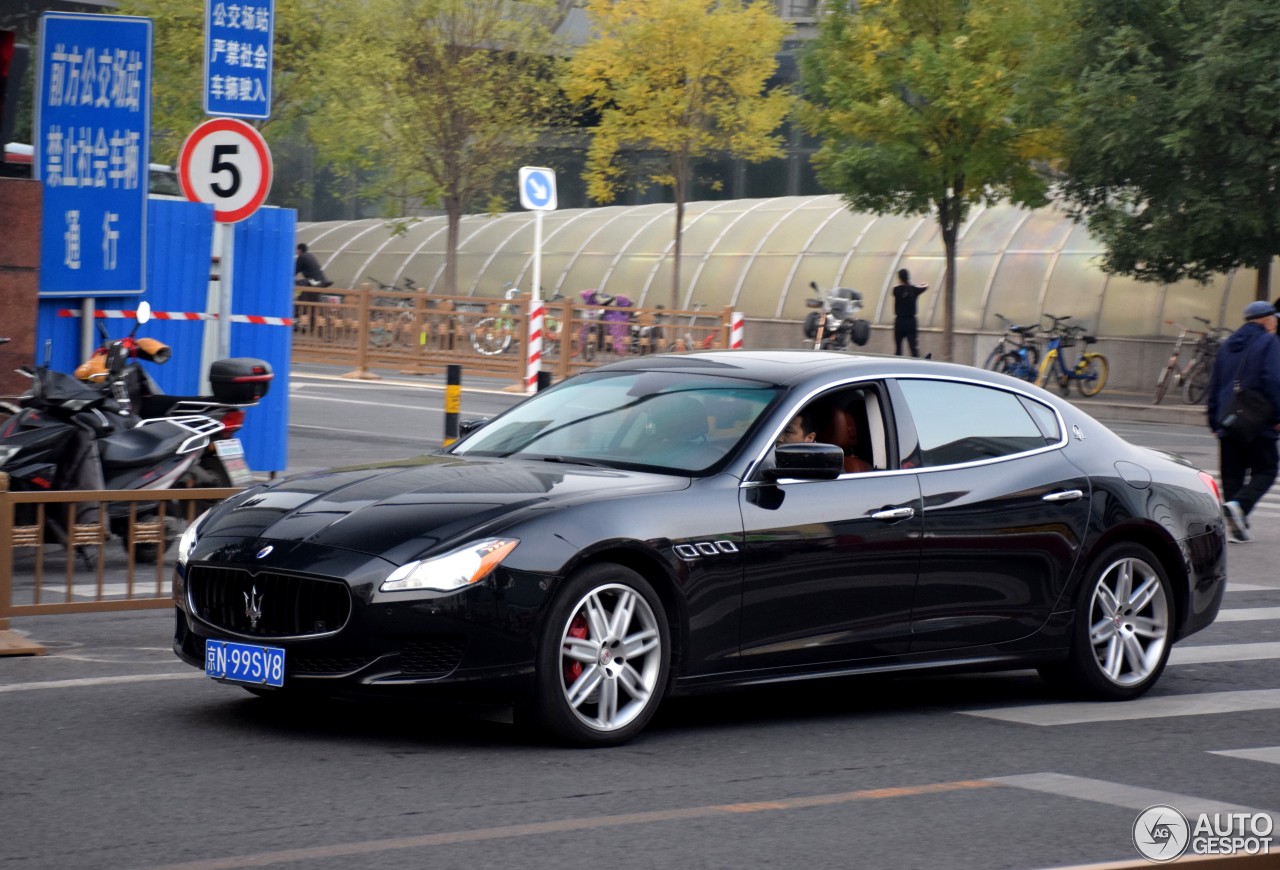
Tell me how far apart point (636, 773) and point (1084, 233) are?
32.6 meters

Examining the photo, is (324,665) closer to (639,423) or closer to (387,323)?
(639,423)

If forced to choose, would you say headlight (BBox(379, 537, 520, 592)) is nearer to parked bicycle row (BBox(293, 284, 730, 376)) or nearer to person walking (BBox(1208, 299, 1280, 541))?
person walking (BBox(1208, 299, 1280, 541))

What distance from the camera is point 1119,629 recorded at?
27.3 ft

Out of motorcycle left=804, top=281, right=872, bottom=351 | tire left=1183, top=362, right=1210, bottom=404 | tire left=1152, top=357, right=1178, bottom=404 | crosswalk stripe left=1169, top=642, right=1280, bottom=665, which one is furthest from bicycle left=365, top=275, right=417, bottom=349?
crosswalk stripe left=1169, top=642, right=1280, bottom=665

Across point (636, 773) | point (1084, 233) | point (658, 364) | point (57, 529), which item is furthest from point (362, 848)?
point (1084, 233)

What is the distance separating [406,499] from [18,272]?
7612 millimetres

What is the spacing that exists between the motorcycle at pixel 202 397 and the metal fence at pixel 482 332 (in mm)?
19279

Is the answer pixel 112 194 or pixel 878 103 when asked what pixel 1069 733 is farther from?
pixel 878 103

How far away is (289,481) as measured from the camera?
23.8ft

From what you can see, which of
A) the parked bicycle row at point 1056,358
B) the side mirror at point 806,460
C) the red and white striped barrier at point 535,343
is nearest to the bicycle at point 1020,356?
the parked bicycle row at point 1056,358

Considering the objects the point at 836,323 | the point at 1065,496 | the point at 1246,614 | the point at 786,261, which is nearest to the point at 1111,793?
the point at 1065,496

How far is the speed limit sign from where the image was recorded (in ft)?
43.1

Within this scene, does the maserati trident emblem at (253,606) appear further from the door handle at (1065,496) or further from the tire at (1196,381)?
the tire at (1196,381)

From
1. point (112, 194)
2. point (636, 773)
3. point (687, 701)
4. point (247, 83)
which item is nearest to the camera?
point (636, 773)
